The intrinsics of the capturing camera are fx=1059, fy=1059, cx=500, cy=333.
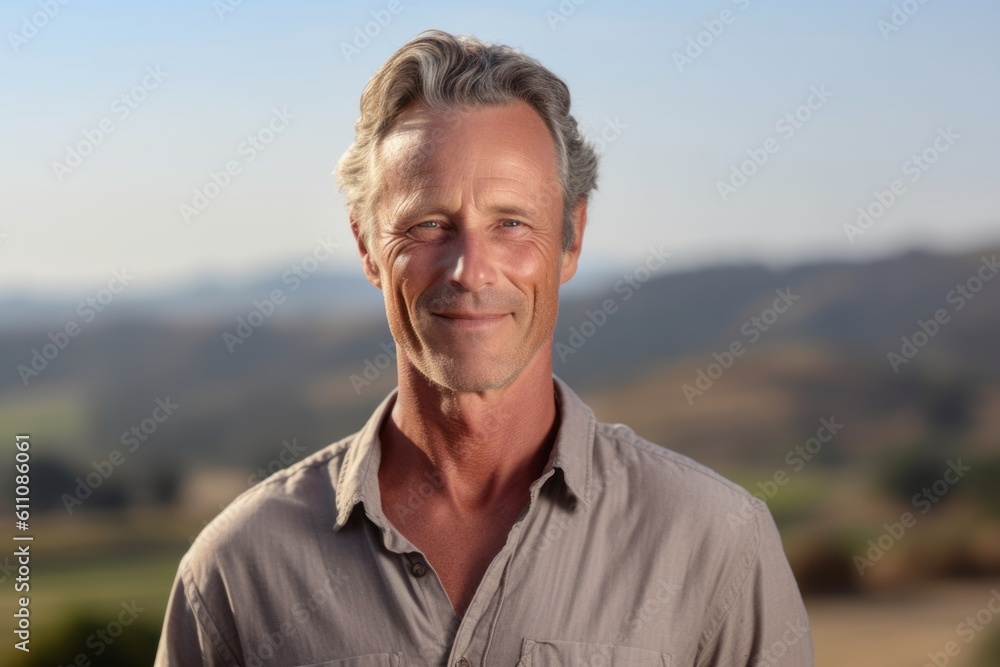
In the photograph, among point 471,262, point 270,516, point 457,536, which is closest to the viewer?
point 471,262

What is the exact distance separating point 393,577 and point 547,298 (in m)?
0.65

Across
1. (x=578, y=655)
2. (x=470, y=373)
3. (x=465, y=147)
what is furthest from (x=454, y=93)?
(x=578, y=655)

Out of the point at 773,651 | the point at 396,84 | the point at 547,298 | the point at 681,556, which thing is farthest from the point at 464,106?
the point at 773,651

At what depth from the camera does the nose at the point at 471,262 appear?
2059mm

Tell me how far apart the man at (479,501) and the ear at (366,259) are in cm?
2

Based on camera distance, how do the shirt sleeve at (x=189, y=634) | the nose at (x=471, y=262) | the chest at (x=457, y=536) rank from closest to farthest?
the nose at (x=471, y=262)
the chest at (x=457, y=536)
the shirt sleeve at (x=189, y=634)

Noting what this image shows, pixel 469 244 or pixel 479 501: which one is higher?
pixel 469 244

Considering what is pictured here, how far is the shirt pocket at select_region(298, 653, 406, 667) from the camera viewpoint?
2105 mm

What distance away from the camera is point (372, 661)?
6.96 feet

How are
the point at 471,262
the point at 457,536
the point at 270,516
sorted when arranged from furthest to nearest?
the point at 270,516 → the point at 457,536 → the point at 471,262

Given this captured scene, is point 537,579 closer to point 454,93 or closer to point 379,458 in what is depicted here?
point 379,458

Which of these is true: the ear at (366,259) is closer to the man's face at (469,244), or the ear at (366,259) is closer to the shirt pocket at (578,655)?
the man's face at (469,244)

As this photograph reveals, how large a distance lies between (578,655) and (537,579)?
167 mm

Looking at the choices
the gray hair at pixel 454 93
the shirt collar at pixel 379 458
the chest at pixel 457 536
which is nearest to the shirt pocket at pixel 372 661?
the chest at pixel 457 536
